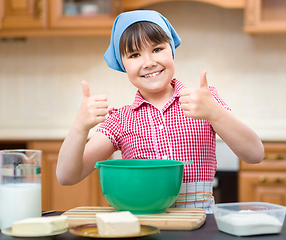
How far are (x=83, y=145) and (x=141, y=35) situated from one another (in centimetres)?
35

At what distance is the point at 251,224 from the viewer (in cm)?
62

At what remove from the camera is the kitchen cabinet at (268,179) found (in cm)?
201

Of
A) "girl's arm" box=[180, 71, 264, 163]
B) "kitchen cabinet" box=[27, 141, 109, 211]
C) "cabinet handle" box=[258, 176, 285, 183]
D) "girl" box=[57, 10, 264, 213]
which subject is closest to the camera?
"girl's arm" box=[180, 71, 264, 163]

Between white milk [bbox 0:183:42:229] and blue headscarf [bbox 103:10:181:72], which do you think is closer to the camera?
white milk [bbox 0:183:42:229]

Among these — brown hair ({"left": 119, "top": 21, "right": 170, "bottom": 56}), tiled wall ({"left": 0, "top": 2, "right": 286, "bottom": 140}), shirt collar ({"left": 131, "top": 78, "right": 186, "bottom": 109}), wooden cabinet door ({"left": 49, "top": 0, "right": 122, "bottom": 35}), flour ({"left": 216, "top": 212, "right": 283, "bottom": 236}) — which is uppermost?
wooden cabinet door ({"left": 49, "top": 0, "right": 122, "bottom": 35})

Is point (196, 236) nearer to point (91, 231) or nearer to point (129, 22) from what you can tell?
point (91, 231)

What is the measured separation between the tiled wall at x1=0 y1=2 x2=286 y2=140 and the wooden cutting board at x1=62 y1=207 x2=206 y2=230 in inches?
67.7

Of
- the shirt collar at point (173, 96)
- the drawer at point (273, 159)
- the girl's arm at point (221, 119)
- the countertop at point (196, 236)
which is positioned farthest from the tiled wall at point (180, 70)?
the countertop at point (196, 236)

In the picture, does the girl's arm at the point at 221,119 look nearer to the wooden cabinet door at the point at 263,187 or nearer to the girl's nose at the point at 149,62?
the girl's nose at the point at 149,62

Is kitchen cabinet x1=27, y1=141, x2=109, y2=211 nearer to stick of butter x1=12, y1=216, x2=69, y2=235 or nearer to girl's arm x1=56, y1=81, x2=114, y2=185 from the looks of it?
girl's arm x1=56, y1=81, x2=114, y2=185

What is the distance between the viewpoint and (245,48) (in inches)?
102

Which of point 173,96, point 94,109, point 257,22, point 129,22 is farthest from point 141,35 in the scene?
point 257,22

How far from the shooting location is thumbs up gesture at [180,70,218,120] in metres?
0.79

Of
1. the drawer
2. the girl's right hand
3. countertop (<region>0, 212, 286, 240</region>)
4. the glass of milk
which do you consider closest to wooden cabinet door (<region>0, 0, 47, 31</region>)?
the drawer
